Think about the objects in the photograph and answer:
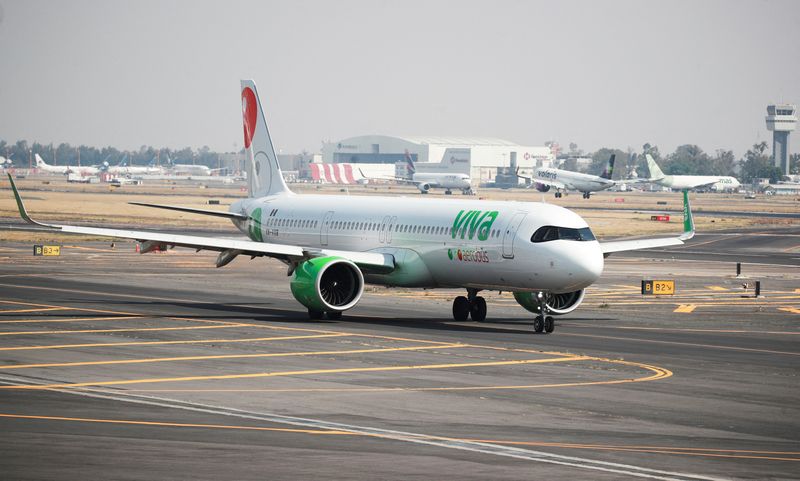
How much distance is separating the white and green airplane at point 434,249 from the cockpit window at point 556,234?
0.04 meters

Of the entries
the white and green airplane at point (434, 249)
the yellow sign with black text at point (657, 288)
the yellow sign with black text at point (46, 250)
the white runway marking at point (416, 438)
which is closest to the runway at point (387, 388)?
the white runway marking at point (416, 438)

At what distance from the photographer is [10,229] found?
4491 inches

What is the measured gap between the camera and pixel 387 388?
32656mm

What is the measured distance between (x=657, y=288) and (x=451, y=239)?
1954 centimetres

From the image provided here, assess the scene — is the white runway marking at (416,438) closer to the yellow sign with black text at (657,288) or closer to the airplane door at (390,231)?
the airplane door at (390,231)

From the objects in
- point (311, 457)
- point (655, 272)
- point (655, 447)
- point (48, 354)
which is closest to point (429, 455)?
point (311, 457)

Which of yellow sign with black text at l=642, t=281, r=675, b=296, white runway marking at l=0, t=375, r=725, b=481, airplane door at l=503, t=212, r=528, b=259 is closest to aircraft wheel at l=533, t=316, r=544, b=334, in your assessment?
airplane door at l=503, t=212, r=528, b=259

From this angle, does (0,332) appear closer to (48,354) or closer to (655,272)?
(48,354)

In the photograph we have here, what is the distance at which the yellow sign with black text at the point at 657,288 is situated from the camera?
65.6 metres

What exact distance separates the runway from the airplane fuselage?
2.04m

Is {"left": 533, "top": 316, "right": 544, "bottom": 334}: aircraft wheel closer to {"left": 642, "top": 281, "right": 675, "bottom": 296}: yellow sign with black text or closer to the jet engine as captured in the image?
the jet engine

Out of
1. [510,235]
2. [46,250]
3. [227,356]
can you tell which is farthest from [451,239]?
[46,250]

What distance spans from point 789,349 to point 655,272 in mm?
37709

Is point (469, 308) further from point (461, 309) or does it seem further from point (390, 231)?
point (390, 231)
